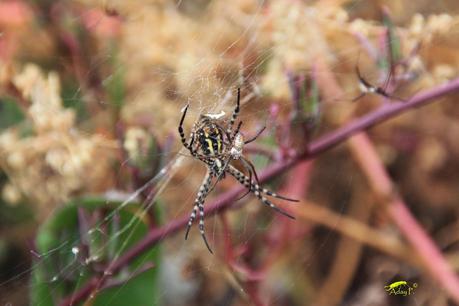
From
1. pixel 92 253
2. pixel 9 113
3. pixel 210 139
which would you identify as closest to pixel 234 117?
Result: pixel 210 139

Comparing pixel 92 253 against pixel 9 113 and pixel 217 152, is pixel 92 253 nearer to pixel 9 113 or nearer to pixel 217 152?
pixel 217 152

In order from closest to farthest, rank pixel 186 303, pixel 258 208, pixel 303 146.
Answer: pixel 303 146, pixel 258 208, pixel 186 303

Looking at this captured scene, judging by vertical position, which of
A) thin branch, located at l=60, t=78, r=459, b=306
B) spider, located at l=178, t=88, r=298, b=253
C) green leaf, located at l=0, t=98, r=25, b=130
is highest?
green leaf, located at l=0, t=98, r=25, b=130

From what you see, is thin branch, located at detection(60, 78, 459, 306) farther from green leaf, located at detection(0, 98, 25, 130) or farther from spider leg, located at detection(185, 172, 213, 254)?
green leaf, located at detection(0, 98, 25, 130)

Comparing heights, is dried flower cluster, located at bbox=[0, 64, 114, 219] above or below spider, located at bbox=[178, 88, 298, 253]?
above

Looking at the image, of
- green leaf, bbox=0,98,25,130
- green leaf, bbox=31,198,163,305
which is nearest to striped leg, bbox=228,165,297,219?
green leaf, bbox=31,198,163,305

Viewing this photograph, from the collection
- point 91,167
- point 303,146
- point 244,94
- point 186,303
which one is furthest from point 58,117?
point 186,303

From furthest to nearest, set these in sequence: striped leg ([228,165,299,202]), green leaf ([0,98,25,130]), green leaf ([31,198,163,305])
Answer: green leaf ([0,98,25,130]), striped leg ([228,165,299,202]), green leaf ([31,198,163,305])

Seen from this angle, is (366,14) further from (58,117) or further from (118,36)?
(58,117)

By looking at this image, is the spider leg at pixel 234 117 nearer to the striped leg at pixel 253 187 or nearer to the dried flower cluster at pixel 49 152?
the striped leg at pixel 253 187
